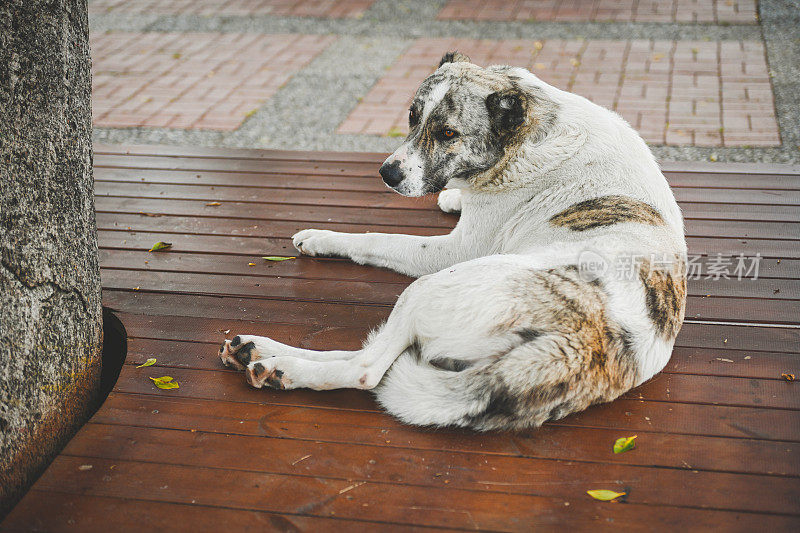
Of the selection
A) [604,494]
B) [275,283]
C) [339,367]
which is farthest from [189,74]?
[604,494]

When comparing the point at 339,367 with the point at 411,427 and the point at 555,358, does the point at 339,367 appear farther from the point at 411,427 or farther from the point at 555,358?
the point at 555,358

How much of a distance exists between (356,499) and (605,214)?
1.41 metres

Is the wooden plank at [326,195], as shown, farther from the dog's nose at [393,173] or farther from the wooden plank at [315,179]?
the dog's nose at [393,173]

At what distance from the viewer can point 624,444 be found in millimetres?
2391

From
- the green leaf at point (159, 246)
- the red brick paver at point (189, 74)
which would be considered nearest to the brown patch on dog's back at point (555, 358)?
the green leaf at point (159, 246)

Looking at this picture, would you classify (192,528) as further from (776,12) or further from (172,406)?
(776,12)

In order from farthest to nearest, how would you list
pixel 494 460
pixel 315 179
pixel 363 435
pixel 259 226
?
1. pixel 315 179
2. pixel 259 226
3. pixel 363 435
4. pixel 494 460

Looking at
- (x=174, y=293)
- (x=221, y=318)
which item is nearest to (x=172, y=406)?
(x=221, y=318)

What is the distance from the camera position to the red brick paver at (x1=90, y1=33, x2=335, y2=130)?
19.4 ft

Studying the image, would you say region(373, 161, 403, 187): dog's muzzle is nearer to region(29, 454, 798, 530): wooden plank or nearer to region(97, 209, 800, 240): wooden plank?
region(97, 209, 800, 240): wooden plank

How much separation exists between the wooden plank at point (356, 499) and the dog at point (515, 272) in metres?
0.27

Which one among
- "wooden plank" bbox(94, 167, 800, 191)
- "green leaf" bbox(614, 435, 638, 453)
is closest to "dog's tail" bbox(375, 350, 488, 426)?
"green leaf" bbox(614, 435, 638, 453)

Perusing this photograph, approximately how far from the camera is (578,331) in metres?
2.32

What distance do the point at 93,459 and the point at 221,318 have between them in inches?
35.3
